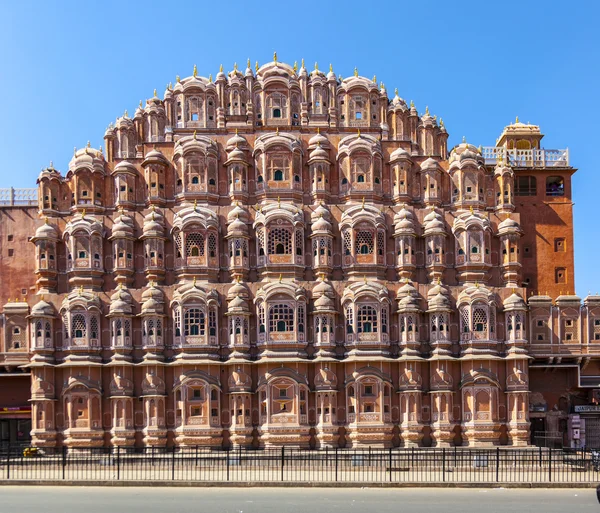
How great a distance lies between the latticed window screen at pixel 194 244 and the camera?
51.9m

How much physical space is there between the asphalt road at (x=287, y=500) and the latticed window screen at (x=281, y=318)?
753 inches

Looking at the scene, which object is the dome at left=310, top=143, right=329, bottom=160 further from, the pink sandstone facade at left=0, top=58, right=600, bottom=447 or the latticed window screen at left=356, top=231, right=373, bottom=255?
the latticed window screen at left=356, top=231, right=373, bottom=255

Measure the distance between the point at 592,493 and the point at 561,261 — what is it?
95.6 feet

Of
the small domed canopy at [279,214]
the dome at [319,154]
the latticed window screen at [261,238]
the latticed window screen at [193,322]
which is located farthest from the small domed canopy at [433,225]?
the latticed window screen at [193,322]

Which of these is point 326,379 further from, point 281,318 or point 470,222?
point 470,222

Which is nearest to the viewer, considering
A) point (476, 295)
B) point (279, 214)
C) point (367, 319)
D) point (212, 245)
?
point (367, 319)

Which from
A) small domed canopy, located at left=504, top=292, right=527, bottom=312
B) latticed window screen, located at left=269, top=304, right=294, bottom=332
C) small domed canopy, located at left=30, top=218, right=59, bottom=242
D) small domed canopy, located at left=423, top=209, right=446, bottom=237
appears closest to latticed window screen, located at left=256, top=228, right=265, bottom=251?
latticed window screen, located at left=269, top=304, right=294, bottom=332

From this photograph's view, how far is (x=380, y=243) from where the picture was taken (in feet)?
172

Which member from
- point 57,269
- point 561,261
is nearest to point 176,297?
point 57,269

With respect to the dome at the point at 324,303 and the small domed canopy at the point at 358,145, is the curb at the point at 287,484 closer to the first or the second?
the dome at the point at 324,303

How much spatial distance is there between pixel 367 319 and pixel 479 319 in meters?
6.99

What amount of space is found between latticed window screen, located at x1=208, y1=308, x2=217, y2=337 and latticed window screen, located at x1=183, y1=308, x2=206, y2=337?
39cm

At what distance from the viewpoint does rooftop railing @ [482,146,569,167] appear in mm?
59031

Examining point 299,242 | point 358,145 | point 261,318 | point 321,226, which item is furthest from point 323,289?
point 358,145
